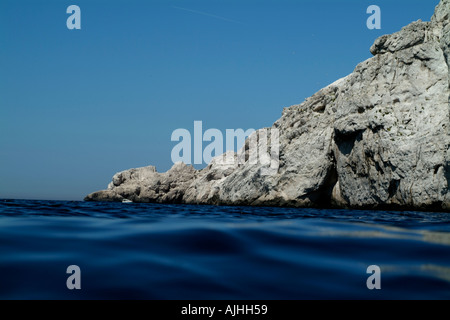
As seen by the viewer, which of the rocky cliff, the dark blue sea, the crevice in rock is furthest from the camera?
the crevice in rock

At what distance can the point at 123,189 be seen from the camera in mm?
102562

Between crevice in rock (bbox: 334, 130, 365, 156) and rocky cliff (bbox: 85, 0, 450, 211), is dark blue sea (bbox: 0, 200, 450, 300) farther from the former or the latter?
crevice in rock (bbox: 334, 130, 365, 156)

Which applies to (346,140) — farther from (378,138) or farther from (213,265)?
(213,265)

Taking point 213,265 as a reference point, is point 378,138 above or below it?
above

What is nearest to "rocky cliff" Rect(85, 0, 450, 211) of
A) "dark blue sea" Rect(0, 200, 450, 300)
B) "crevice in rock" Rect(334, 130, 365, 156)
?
"crevice in rock" Rect(334, 130, 365, 156)

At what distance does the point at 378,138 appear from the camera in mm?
37812

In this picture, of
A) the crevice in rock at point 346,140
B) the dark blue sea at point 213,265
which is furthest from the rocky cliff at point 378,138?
the dark blue sea at point 213,265

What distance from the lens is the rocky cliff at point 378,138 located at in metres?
33.5

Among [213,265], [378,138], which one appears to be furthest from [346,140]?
[213,265]

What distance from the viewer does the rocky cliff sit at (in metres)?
33.5

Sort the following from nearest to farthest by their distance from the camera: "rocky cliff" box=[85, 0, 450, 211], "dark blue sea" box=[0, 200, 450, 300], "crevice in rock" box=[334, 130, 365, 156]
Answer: "dark blue sea" box=[0, 200, 450, 300] < "rocky cliff" box=[85, 0, 450, 211] < "crevice in rock" box=[334, 130, 365, 156]
